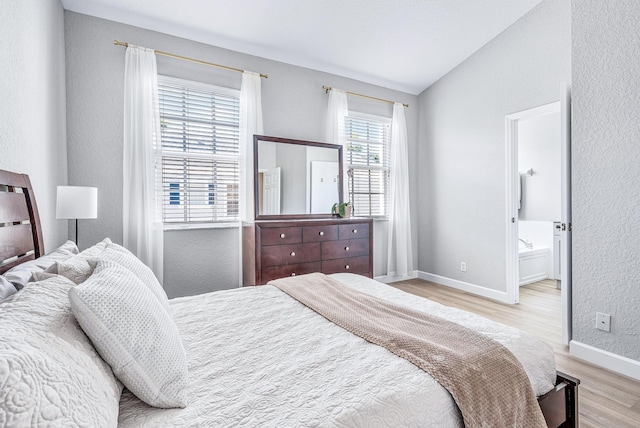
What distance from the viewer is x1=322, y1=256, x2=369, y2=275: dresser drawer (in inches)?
130

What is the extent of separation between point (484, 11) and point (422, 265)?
10.4 ft

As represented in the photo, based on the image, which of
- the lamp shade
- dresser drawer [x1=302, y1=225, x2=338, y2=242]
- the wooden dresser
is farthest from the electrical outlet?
the lamp shade

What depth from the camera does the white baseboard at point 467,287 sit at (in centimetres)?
370

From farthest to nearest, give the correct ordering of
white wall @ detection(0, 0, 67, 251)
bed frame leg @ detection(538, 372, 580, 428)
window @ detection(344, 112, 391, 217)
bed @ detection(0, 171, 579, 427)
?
window @ detection(344, 112, 391, 217)
white wall @ detection(0, 0, 67, 251)
bed frame leg @ detection(538, 372, 580, 428)
bed @ detection(0, 171, 579, 427)

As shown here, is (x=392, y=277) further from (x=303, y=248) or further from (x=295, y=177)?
(x=295, y=177)

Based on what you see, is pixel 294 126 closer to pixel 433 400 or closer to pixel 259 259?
pixel 259 259

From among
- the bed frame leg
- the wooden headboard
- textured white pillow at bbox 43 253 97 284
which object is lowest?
the bed frame leg

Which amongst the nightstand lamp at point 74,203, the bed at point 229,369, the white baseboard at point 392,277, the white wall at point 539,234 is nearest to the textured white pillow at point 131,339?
the bed at point 229,369

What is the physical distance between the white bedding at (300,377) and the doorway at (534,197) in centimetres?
258

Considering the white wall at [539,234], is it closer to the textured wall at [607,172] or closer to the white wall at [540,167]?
the white wall at [540,167]

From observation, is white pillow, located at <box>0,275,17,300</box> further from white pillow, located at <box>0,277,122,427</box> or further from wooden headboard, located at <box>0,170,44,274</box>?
wooden headboard, located at <box>0,170,44,274</box>

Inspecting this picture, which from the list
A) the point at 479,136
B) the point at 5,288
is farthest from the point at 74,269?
the point at 479,136

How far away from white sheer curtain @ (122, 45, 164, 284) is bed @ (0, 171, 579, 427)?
1223 mm

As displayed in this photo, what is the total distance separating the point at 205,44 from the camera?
10.4 feet
